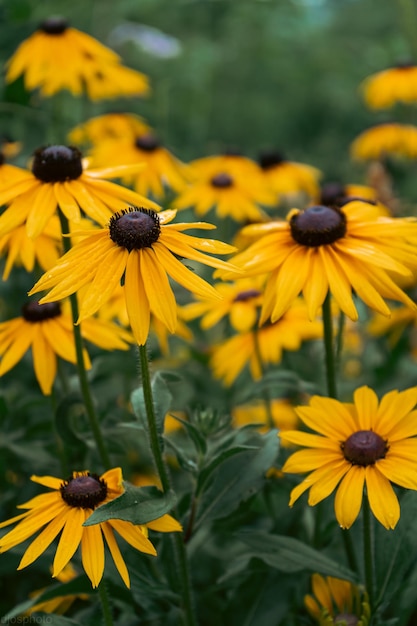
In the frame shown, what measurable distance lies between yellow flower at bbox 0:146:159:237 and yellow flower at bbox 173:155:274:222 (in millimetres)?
916

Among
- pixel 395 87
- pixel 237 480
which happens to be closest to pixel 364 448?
pixel 237 480

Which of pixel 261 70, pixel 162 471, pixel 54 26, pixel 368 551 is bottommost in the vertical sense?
pixel 368 551

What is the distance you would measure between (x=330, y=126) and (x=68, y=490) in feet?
15.0

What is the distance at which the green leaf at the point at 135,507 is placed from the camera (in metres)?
1.23

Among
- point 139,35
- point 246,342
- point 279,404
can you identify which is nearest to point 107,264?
point 246,342

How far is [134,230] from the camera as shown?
1.32 m

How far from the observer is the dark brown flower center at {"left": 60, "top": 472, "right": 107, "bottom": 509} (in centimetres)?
132

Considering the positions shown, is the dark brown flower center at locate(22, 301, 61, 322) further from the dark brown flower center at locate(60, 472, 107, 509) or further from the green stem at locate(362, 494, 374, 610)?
the green stem at locate(362, 494, 374, 610)

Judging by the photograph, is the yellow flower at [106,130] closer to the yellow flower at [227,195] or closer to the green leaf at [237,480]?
the yellow flower at [227,195]

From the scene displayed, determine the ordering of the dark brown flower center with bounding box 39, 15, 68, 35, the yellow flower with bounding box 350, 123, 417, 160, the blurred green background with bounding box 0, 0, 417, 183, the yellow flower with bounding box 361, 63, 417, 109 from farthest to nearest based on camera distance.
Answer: the blurred green background with bounding box 0, 0, 417, 183 → the yellow flower with bounding box 361, 63, 417, 109 → the yellow flower with bounding box 350, 123, 417, 160 → the dark brown flower center with bounding box 39, 15, 68, 35

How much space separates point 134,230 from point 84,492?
38 cm

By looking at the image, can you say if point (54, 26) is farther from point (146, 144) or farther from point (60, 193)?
point (60, 193)

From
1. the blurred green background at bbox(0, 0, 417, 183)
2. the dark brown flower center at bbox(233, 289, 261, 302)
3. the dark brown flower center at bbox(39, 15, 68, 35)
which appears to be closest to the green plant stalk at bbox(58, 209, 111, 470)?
the dark brown flower center at bbox(233, 289, 261, 302)

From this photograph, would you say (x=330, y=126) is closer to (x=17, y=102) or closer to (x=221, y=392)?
(x=17, y=102)
